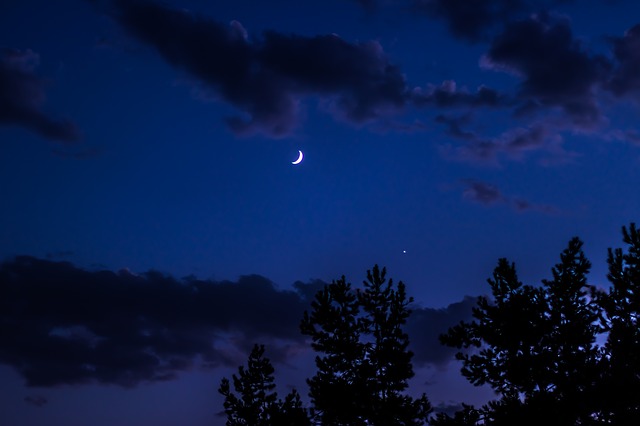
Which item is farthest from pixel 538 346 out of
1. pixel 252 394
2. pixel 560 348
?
pixel 252 394

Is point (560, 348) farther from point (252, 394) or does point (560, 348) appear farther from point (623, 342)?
point (252, 394)

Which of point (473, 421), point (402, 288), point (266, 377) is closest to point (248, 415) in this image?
point (266, 377)

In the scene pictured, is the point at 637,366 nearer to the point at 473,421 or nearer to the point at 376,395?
the point at 473,421

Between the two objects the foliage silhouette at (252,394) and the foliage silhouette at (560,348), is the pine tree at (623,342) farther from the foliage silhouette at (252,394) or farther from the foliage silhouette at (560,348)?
the foliage silhouette at (252,394)

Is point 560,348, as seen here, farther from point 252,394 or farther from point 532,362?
point 252,394

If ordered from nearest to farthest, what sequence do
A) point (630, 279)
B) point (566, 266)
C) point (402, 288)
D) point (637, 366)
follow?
point (637, 366) < point (630, 279) < point (566, 266) < point (402, 288)

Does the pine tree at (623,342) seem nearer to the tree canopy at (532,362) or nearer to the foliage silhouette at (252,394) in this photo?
the tree canopy at (532,362)

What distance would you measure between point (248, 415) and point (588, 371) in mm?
28549

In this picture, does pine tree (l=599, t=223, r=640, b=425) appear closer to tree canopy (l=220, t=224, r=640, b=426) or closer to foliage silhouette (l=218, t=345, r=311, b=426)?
tree canopy (l=220, t=224, r=640, b=426)

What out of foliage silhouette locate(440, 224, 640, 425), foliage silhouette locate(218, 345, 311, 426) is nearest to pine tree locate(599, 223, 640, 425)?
foliage silhouette locate(440, 224, 640, 425)

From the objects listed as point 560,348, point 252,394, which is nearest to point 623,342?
point 560,348

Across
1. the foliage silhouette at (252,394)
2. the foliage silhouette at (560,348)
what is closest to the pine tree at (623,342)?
the foliage silhouette at (560,348)

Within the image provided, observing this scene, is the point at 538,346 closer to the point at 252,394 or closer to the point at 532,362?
the point at 532,362

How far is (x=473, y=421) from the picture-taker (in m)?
22.5
